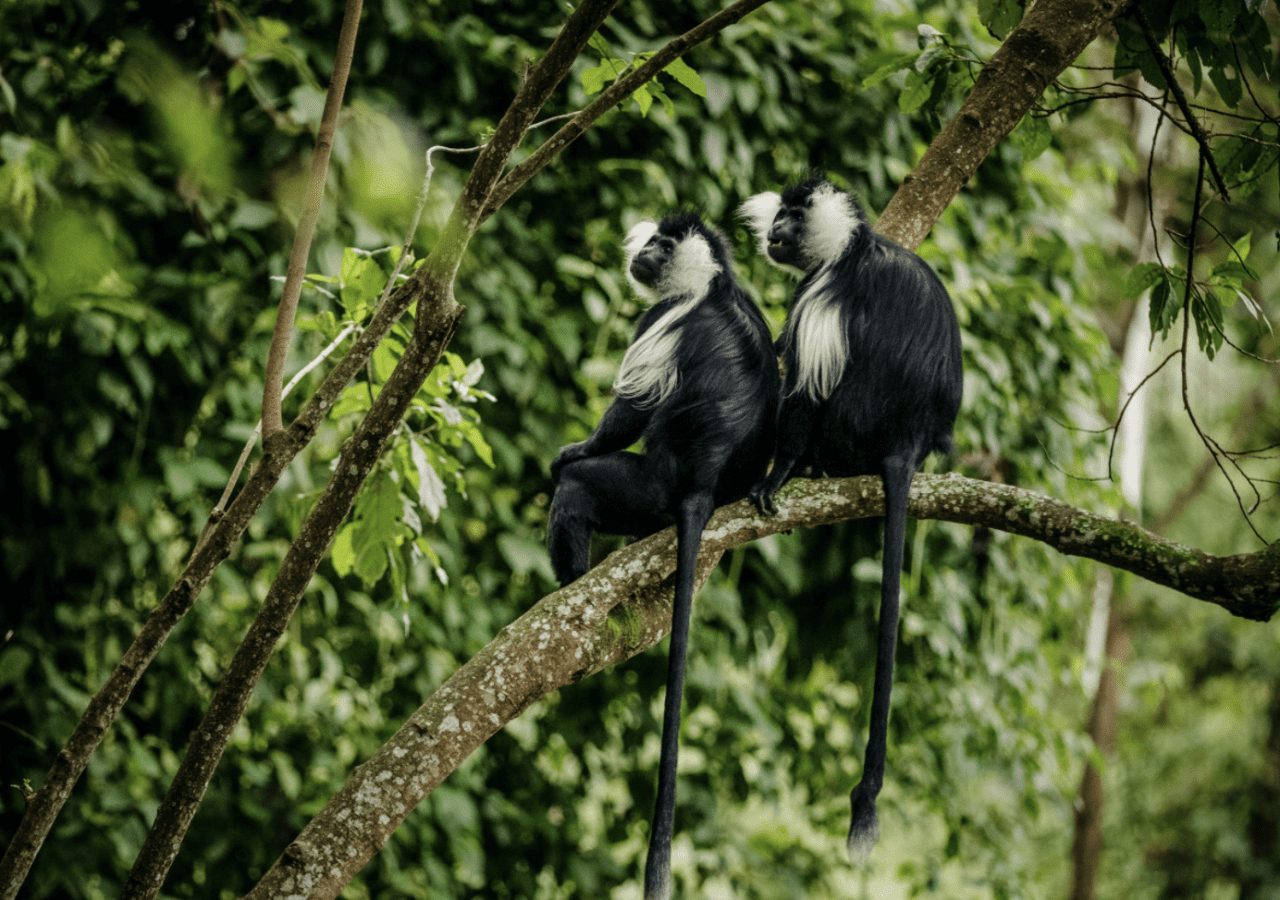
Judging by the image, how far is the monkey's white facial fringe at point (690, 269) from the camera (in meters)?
2.33

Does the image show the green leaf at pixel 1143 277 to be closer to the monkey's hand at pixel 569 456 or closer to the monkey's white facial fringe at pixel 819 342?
the monkey's white facial fringe at pixel 819 342

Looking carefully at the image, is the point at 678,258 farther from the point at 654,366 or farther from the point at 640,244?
the point at 654,366

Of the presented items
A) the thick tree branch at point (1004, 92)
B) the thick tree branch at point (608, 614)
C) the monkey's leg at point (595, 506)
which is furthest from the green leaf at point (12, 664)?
the thick tree branch at point (1004, 92)

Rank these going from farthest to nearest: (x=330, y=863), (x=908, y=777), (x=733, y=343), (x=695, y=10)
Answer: (x=908, y=777), (x=695, y=10), (x=733, y=343), (x=330, y=863)

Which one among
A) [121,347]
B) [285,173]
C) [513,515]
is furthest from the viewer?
[513,515]

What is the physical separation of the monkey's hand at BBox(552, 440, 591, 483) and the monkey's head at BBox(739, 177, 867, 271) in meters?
0.57

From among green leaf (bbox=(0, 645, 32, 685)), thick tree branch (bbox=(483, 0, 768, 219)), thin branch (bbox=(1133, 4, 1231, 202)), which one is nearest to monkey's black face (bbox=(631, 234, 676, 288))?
thin branch (bbox=(1133, 4, 1231, 202))

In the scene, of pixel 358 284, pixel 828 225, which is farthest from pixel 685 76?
pixel 828 225

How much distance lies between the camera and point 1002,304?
123 inches

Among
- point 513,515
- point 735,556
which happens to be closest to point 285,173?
point 513,515

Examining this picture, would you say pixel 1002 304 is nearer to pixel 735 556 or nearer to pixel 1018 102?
pixel 735 556

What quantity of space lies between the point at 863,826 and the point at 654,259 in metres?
1.24

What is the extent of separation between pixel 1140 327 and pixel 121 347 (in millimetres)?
5166

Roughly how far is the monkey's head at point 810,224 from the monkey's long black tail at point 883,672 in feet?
1.82
